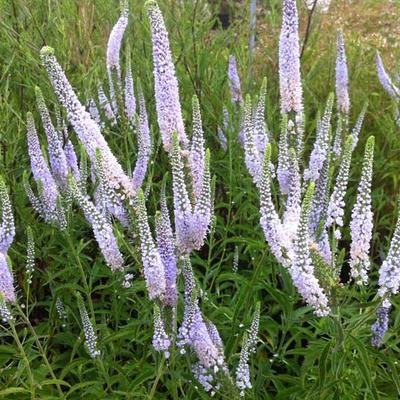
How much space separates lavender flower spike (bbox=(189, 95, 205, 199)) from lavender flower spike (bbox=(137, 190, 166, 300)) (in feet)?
1.45

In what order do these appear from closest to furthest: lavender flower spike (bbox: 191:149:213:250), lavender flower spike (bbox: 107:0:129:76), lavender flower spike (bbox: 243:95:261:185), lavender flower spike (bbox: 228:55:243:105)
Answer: lavender flower spike (bbox: 191:149:213:250) < lavender flower spike (bbox: 243:95:261:185) < lavender flower spike (bbox: 107:0:129:76) < lavender flower spike (bbox: 228:55:243:105)

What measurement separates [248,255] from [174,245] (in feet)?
5.47

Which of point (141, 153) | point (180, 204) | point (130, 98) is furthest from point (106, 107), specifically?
point (180, 204)

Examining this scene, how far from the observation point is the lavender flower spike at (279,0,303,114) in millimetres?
3270

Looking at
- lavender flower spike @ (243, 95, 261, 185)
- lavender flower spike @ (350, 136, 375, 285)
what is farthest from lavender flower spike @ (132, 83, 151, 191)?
lavender flower spike @ (350, 136, 375, 285)

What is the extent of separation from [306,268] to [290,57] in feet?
4.84

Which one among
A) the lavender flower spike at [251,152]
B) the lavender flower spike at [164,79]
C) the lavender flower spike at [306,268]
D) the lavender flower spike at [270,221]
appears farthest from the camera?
the lavender flower spike at [251,152]

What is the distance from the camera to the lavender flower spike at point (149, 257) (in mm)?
2316

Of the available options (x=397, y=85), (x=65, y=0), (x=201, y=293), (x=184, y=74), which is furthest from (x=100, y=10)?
(x=201, y=293)

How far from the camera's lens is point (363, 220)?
2395 mm

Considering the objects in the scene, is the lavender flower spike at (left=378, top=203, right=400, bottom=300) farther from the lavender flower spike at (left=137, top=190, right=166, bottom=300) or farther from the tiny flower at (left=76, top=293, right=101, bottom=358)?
the tiny flower at (left=76, top=293, right=101, bottom=358)

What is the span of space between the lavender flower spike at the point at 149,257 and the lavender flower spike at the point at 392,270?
832 mm

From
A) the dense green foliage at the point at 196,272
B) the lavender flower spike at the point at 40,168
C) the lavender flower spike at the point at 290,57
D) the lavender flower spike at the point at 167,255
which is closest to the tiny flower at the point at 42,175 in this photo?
the lavender flower spike at the point at 40,168

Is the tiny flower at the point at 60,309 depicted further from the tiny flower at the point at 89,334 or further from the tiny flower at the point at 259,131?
the tiny flower at the point at 259,131
